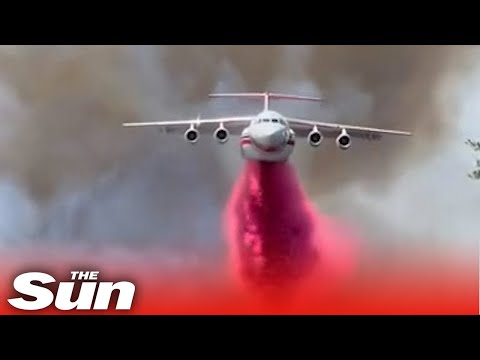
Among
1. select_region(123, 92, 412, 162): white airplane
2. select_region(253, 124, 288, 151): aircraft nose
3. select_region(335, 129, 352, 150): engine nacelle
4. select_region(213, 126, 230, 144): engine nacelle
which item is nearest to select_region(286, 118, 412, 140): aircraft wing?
select_region(123, 92, 412, 162): white airplane

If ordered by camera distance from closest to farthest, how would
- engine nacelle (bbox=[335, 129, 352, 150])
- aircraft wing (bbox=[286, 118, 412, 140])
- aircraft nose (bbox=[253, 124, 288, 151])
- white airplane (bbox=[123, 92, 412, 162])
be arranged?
aircraft nose (bbox=[253, 124, 288, 151]), white airplane (bbox=[123, 92, 412, 162]), engine nacelle (bbox=[335, 129, 352, 150]), aircraft wing (bbox=[286, 118, 412, 140])

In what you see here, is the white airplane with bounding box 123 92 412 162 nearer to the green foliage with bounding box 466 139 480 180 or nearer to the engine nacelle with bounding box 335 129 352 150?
the engine nacelle with bounding box 335 129 352 150

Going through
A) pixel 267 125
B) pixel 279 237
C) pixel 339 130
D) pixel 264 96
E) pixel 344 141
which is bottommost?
pixel 279 237

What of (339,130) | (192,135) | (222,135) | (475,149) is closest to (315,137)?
(339,130)

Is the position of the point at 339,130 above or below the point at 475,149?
above

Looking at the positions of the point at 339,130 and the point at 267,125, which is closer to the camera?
the point at 267,125

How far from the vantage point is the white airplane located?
18.9m

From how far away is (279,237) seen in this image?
19.9 m

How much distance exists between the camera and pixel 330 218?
→ 64.4 ft

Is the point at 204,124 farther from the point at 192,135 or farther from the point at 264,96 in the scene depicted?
the point at 264,96

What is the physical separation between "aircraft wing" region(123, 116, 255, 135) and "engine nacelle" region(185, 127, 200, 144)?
0.12 m

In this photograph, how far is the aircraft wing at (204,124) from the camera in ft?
63.2

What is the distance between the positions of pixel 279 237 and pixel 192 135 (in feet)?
7.22
